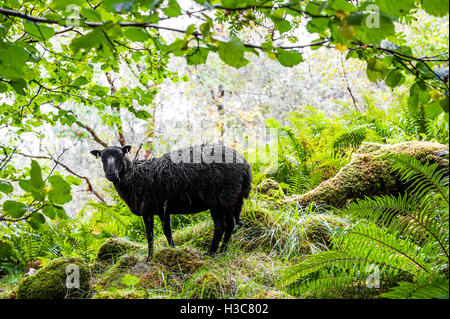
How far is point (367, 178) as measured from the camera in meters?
4.66

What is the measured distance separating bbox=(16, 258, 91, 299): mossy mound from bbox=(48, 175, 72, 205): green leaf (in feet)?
5.97

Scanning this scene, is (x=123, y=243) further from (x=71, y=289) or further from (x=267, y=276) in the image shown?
(x=267, y=276)

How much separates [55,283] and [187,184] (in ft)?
5.47

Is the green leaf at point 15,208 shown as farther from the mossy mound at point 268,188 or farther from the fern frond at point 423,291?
the mossy mound at point 268,188

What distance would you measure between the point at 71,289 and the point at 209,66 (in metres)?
9.03

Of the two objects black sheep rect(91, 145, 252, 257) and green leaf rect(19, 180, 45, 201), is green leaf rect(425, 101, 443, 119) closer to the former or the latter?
green leaf rect(19, 180, 45, 201)

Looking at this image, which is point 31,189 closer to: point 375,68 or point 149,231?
point 375,68

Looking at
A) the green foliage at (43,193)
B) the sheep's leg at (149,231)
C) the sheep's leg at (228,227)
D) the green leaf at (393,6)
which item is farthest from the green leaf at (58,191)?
the sheep's leg at (228,227)

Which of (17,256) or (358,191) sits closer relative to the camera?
(358,191)

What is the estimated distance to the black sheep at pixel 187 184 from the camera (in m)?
3.93

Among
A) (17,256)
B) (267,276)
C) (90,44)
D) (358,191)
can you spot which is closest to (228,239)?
(267,276)

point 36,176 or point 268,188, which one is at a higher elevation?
point 36,176

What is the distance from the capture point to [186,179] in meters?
3.97

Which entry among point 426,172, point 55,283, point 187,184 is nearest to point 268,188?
point 187,184
